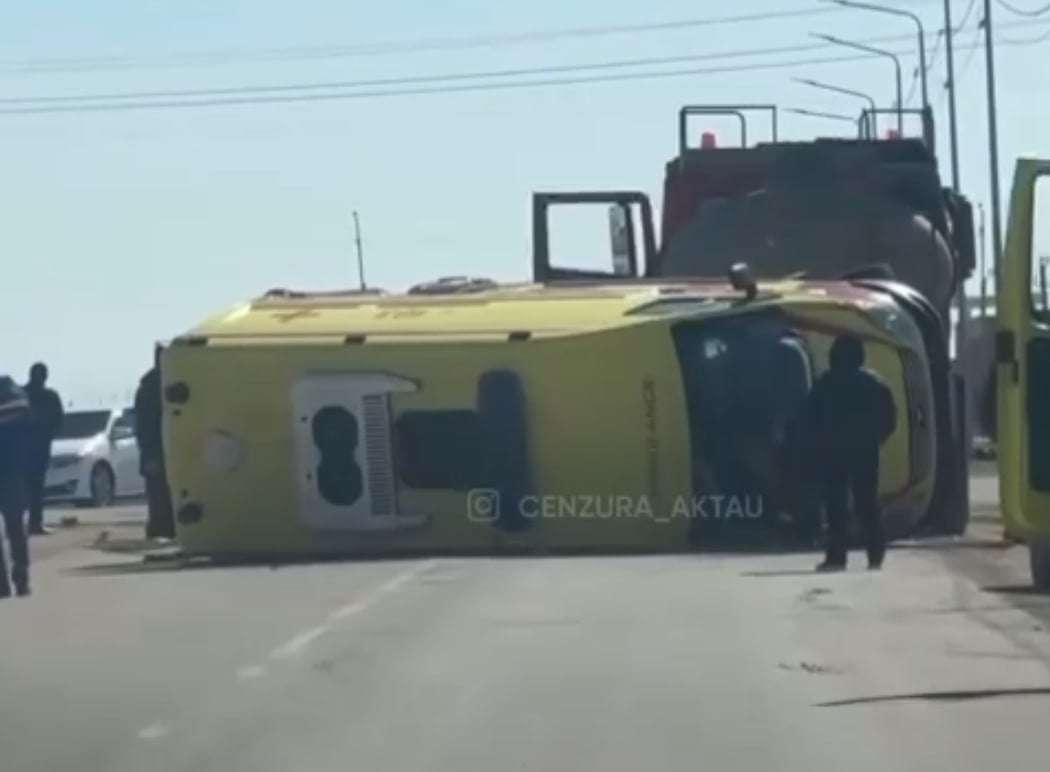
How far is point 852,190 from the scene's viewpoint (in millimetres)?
26969

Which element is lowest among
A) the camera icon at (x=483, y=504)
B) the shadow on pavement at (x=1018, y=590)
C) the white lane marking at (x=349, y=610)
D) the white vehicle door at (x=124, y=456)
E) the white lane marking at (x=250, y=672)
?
the white vehicle door at (x=124, y=456)

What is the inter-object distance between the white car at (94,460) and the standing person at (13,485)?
20.0 metres

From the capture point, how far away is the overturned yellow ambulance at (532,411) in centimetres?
1867

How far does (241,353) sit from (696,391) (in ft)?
9.12

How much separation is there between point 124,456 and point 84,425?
757 millimetres

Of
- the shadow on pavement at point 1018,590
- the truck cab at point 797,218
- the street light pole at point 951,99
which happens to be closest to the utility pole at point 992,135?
the street light pole at point 951,99

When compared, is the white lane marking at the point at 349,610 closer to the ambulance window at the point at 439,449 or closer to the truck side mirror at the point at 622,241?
the ambulance window at the point at 439,449

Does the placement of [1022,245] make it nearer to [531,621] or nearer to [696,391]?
[696,391]

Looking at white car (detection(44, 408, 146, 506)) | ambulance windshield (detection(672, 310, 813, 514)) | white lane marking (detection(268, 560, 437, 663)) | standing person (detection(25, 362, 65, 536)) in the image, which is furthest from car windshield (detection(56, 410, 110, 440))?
ambulance windshield (detection(672, 310, 813, 514))

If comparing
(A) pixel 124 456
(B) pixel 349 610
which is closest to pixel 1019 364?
(B) pixel 349 610

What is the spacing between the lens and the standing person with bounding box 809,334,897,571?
59.8 feet

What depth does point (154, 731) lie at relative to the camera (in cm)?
1355

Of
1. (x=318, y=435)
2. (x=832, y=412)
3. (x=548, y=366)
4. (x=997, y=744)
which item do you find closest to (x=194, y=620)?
(x=318, y=435)

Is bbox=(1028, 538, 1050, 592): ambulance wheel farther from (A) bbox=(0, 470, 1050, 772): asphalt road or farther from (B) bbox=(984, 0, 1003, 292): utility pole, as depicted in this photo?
(B) bbox=(984, 0, 1003, 292): utility pole
